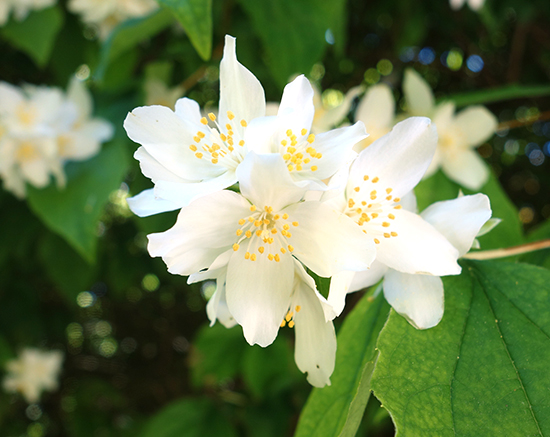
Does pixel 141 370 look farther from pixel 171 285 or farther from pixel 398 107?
pixel 398 107

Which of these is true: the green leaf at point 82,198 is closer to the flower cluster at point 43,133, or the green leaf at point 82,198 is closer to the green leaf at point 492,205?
the flower cluster at point 43,133

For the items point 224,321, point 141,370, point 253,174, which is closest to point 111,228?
point 141,370

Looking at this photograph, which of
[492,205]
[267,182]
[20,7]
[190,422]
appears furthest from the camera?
[190,422]

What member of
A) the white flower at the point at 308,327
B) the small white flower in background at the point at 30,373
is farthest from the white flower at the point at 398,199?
the small white flower in background at the point at 30,373

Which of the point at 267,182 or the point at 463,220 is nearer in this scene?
the point at 267,182

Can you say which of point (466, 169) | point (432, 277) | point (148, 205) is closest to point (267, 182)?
point (148, 205)

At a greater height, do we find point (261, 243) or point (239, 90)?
point (239, 90)

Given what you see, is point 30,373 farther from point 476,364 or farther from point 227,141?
point 476,364

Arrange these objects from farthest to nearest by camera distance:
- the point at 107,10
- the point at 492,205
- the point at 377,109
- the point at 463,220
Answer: the point at 107,10, the point at 377,109, the point at 492,205, the point at 463,220
